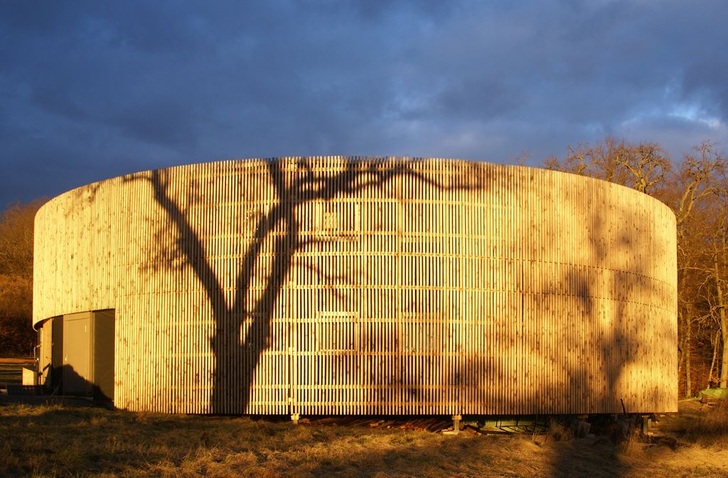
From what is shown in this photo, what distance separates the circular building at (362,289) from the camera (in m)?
17.4

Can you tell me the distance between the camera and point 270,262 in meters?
17.7

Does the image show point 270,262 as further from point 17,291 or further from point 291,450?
point 17,291

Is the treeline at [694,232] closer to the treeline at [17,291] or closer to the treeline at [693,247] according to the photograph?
the treeline at [693,247]

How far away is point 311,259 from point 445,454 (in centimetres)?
474

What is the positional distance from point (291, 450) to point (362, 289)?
4.01 metres

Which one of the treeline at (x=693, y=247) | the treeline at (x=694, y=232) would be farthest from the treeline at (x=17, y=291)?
the treeline at (x=694, y=232)

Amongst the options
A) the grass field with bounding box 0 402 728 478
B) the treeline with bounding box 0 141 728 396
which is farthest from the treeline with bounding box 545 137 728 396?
the grass field with bounding box 0 402 728 478

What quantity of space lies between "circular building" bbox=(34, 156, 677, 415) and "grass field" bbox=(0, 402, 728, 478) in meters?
0.81

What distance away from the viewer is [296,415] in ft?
56.7

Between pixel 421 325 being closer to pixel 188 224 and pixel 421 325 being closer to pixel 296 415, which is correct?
pixel 296 415

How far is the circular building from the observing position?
17.4 meters

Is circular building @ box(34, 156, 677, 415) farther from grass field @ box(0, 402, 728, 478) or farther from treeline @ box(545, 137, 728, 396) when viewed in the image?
treeline @ box(545, 137, 728, 396)

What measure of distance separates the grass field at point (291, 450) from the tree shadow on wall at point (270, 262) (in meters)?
0.92

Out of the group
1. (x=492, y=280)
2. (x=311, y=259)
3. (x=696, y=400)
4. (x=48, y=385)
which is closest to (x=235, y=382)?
(x=311, y=259)
